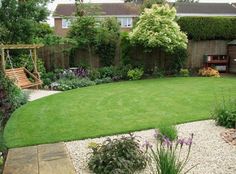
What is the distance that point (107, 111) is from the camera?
26.5 ft

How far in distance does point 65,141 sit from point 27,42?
30.5 feet

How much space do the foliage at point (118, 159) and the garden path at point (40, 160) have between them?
0.39 metres

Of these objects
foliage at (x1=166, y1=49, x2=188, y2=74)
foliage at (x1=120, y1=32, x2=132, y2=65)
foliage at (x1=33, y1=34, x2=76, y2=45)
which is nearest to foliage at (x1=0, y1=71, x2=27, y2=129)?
foliage at (x1=33, y1=34, x2=76, y2=45)

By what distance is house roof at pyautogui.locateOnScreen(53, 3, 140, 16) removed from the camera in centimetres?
3216

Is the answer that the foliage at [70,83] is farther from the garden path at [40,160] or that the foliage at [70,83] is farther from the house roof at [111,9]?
the house roof at [111,9]

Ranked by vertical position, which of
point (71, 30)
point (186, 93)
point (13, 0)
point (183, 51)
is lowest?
point (186, 93)

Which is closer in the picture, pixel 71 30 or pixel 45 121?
pixel 45 121

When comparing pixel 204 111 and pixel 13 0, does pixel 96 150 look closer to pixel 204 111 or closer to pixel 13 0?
pixel 204 111

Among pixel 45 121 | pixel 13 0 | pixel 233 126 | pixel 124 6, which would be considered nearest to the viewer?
pixel 233 126

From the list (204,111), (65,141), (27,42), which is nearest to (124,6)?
A: (27,42)

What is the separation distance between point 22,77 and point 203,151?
8.79 m

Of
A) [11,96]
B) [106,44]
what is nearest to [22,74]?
[11,96]

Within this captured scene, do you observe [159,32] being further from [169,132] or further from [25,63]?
[169,132]

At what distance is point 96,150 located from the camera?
177 inches
